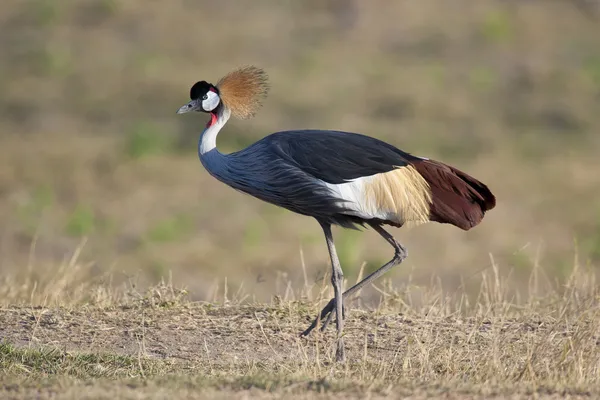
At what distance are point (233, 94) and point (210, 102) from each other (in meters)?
0.16

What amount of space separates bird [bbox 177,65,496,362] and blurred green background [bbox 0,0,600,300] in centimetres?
224

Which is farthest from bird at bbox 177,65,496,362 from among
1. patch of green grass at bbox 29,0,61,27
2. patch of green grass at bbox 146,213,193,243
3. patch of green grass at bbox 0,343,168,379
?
patch of green grass at bbox 29,0,61,27

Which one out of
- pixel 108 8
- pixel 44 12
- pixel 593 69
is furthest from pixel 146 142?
pixel 593 69

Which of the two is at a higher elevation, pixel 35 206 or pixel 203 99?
pixel 35 206

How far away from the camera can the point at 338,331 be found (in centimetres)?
582

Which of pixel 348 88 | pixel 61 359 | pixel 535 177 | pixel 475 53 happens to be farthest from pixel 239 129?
pixel 61 359

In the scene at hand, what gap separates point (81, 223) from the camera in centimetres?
1153

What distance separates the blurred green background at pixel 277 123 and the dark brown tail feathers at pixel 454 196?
8.25ft

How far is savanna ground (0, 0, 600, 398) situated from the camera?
17.9 ft

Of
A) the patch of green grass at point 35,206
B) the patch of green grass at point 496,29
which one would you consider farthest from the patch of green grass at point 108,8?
the patch of green grass at point 35,206

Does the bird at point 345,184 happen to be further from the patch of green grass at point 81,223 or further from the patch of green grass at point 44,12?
the patch of green grass at point 44,12

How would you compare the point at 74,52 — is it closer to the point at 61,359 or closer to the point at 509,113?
the point at 509,113

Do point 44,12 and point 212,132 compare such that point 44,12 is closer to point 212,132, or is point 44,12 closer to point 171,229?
point 171,229

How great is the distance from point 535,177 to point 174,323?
844 centimetres
